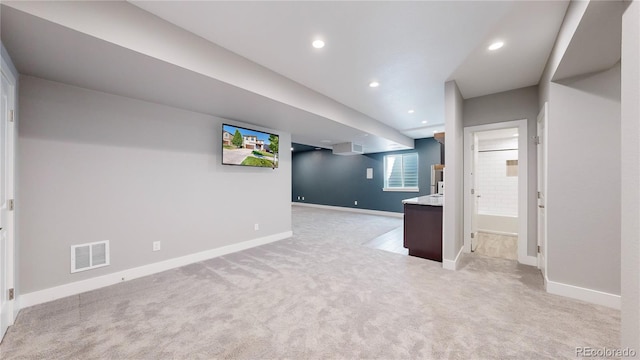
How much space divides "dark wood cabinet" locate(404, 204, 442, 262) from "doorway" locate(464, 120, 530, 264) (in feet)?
2.57

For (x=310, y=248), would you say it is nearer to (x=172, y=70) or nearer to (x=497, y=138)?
(x=172, y=70)

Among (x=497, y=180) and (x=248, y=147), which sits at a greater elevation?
(x=248, y=147)

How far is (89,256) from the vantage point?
8.72 feet

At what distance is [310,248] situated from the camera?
13.9 ft

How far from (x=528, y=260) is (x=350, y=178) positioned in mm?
6125

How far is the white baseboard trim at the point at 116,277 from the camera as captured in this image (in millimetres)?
2352

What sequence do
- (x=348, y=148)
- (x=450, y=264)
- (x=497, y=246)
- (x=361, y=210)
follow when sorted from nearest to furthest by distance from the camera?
1. (x=450, y=264)
2. (x=497, y=246)
3. (x=348, y=148)
4. (x=361, y=210)

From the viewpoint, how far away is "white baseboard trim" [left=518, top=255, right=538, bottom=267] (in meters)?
3.41

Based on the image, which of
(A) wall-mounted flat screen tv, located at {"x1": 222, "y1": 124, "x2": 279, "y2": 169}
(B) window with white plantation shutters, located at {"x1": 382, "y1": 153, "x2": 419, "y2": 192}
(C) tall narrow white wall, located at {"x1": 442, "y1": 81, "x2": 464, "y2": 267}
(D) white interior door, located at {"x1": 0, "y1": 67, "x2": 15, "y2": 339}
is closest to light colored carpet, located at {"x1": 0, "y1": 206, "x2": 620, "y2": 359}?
(D) white interior door, located at {"x1": 0, "y1": 67, "x2": 15, "y2": 339}

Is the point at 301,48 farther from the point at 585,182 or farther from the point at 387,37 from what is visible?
the point at 585,182

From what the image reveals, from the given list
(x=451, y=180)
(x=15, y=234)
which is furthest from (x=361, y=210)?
(x=15, y=234)

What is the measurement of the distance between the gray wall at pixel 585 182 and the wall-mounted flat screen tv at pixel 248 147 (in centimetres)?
402

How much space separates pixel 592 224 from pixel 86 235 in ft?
17.3

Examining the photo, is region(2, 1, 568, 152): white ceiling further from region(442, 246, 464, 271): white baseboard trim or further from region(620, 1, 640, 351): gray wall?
region(442, 246, 464, 271): white baseboard trim
